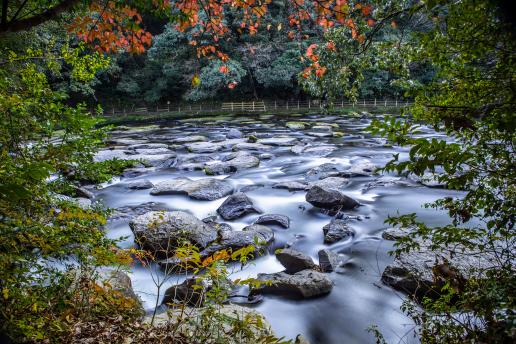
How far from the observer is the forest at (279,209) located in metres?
2.05

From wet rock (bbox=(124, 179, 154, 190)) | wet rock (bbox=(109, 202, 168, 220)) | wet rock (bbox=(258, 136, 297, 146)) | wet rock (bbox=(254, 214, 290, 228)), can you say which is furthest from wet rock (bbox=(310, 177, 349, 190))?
wet rock (bbox=(258, 136, 297, 146))

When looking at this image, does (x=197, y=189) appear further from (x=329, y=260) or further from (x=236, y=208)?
(x=329, y=260)

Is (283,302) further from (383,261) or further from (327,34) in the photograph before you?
(327,34)

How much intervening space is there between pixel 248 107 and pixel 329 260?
28183 mm

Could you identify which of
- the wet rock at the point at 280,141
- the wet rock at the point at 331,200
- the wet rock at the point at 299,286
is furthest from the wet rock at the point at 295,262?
the wet rock at the point at 280,141

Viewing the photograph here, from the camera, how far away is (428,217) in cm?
723

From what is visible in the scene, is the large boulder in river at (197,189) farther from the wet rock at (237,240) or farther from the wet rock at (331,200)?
the wet rock at (237,240)

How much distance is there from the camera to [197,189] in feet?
28.8

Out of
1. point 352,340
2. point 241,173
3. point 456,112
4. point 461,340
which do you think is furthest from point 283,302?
point 241,173

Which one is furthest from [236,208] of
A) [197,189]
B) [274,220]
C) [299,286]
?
[299,286]

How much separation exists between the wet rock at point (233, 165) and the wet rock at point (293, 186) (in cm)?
222

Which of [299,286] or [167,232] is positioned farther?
[167,232]

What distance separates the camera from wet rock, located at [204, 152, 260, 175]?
441 inches

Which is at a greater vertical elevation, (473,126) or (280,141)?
(473,126)
